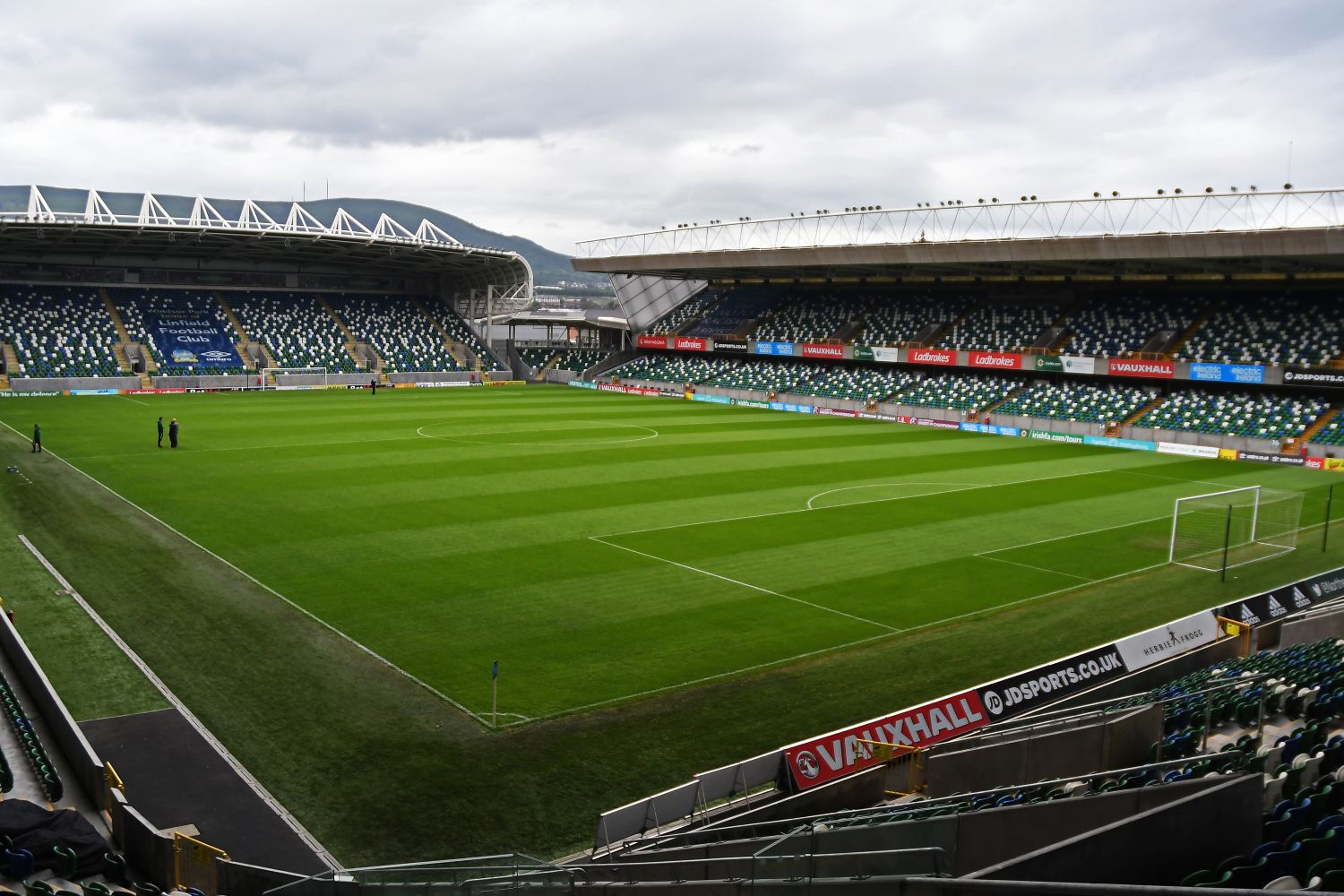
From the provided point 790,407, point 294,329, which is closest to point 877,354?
point 790,407

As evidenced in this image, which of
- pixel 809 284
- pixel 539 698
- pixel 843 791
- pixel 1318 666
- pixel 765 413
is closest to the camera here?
pixel 843 791

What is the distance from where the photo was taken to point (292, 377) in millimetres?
69312

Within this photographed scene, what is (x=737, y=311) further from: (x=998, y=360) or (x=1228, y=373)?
(x=1228, y=373)

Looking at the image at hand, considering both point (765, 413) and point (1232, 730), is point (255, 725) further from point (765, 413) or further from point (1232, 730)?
point (765, 413)

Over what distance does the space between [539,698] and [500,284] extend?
231 ft

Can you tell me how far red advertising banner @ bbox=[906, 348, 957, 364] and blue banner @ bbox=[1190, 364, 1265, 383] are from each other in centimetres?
1427

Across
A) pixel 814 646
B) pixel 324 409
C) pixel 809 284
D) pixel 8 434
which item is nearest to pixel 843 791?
pixel 814 646

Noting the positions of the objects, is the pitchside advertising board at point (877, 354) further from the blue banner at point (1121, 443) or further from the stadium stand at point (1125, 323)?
the blue banner at point (1121, 443)

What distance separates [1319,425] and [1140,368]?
31.6ft

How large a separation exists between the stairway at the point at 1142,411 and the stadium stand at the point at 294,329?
5072 centimetres

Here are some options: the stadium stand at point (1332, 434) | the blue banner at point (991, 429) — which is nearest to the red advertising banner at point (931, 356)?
the blue banner at point (991, 429)

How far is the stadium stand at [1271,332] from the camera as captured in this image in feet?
168

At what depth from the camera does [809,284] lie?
81062 millimetres

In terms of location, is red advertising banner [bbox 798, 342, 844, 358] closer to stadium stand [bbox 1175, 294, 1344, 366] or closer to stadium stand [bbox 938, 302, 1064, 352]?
stadium stand [bbox 938, 302, 1064, 352]
